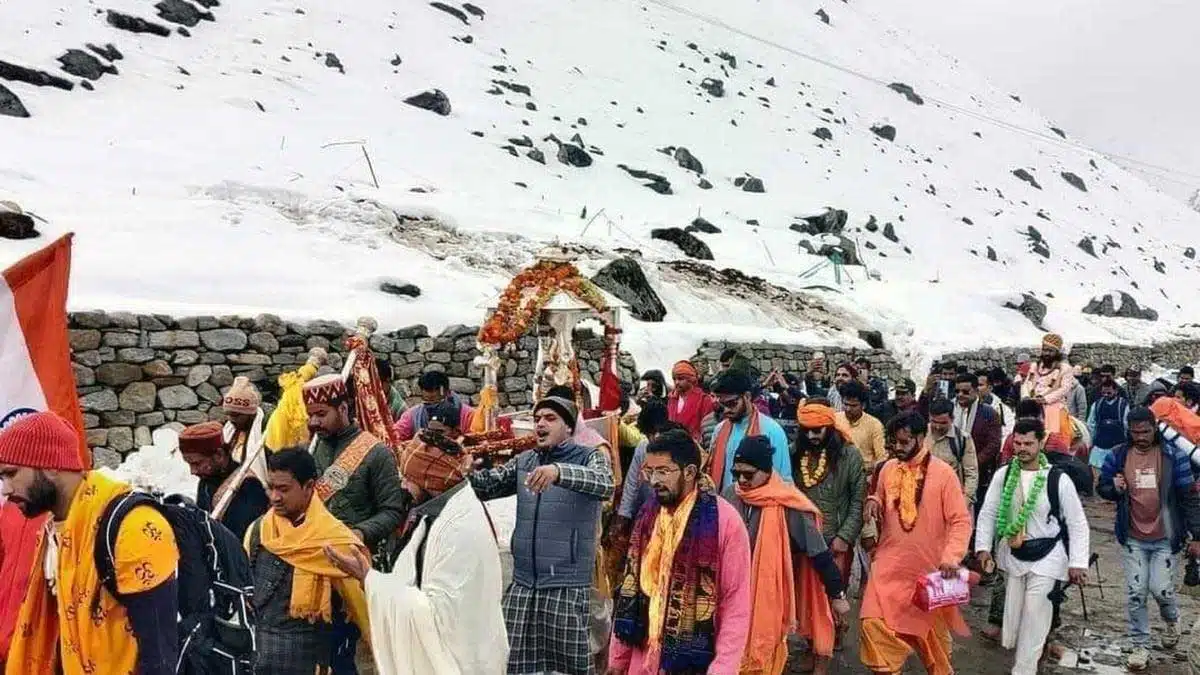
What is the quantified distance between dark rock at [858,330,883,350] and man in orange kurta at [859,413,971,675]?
52.1 ft

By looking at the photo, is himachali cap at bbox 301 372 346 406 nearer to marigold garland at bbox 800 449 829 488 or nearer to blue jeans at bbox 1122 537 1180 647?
marigold garland at bbox 800 449 829 488

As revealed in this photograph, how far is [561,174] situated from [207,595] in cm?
3138

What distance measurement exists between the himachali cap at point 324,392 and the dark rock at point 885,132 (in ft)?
179

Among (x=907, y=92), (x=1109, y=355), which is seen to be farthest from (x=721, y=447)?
(x=907, y=92)

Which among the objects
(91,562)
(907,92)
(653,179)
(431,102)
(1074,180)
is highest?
(907,92)

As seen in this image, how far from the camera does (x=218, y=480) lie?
430 centimetres

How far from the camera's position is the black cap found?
173 inches

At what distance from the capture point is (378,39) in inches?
1603

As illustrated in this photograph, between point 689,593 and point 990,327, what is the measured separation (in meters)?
25.0

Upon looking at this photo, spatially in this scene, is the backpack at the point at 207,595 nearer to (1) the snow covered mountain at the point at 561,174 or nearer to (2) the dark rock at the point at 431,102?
(1) the snow covered mountain at the point at 561,174

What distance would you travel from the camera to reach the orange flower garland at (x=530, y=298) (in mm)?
7969

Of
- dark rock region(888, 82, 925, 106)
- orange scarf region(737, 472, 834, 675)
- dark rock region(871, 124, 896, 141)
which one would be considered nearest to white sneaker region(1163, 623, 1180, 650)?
orange scarf region(737, 472, 834, 675)

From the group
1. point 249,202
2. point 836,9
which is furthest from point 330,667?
point 836,9

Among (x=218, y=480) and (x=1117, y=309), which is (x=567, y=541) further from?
(x=1117, y=309)
